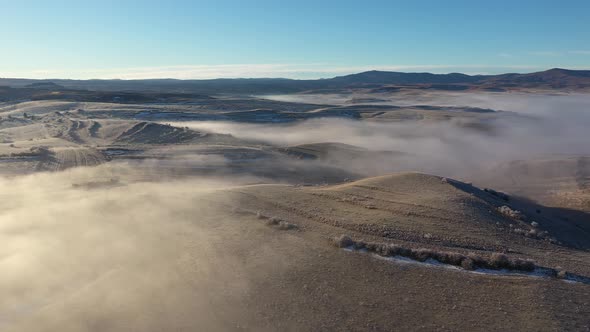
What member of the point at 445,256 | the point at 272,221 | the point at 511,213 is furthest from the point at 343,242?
the point at 511,213

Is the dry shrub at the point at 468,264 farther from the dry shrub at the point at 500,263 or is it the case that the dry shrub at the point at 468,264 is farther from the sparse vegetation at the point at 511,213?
the sparse vegetation at the point at 511,213

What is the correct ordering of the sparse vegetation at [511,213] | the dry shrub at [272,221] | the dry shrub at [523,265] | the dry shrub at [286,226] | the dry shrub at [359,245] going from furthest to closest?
the sparse vegetation at [511,213]
the dry shrub at [272,221]
the dry shrub at [286,226]
the dry shrub at [359,245]
the dry shrub at [523,265]

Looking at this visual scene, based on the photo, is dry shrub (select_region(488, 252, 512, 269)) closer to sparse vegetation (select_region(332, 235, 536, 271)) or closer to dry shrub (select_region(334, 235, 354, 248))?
sparse vegetation (select_region(332, 235, 536, 271))

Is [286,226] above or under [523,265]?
above

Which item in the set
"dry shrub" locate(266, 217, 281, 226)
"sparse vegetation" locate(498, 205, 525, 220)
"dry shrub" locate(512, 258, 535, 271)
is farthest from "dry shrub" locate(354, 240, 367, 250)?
"sparse vegetation" locate(498, 205, 525, 220)

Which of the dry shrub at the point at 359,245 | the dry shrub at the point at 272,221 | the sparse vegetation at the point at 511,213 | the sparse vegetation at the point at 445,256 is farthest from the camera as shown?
the sparse vegetation at the point at 511,213

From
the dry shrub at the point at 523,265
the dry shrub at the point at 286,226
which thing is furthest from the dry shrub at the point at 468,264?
the dry shrub at the point at 286,226

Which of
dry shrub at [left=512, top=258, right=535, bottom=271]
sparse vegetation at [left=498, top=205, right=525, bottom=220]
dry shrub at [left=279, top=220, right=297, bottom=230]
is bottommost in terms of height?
dry shrub at [left=512, top=258, right=535, bottom=271]

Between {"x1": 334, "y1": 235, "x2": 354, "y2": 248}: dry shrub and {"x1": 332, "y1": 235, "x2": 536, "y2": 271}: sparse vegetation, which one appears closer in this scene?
{"x1": 332, "y1": 235, "x2": 536, "y2": 271}: sparse vegetation

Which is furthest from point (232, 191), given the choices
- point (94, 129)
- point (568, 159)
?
point (568, 159)

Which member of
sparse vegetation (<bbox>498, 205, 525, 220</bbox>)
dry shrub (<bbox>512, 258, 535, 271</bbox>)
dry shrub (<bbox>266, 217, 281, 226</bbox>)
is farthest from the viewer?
sparse vegetation (<bbox>498, 205, 525, 220</bbox>)

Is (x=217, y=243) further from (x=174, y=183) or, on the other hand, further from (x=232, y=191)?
(x=174, y=183)

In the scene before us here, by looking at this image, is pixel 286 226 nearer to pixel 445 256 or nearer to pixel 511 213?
pixel 445 256
